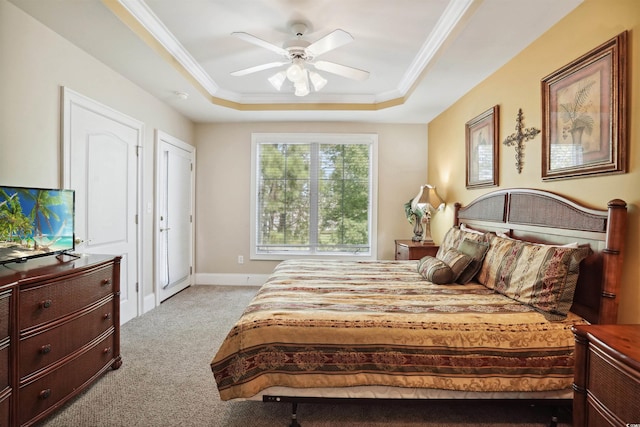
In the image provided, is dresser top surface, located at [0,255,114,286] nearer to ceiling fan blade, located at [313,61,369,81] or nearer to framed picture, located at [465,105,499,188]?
ceiling fan blade, located at [313,61,369,81]

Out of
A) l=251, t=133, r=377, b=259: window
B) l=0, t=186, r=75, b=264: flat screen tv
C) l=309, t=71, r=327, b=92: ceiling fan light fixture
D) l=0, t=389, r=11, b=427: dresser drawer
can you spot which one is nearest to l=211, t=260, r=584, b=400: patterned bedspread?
l=0, t=389, r=11, b=427: dresser drawer

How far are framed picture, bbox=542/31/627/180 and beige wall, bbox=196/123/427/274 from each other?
2557mm

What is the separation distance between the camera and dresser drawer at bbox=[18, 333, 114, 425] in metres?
1.68

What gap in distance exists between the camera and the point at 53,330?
1.83m

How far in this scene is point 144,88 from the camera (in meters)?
3.54

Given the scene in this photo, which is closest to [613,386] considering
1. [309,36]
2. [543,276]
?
[543,276]

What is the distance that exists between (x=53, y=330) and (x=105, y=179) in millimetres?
1633

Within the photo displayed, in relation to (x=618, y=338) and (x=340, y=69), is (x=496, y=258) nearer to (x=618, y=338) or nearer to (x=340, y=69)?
(x=618, y=338)

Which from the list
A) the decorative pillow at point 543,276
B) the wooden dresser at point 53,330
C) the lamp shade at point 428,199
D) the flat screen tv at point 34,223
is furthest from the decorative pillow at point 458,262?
the flat screen tv at point 34,223

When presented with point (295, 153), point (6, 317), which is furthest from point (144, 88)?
point (6, 317)

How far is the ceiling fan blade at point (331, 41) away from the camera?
2158 millimetres

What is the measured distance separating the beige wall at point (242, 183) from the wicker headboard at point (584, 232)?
7.02ft

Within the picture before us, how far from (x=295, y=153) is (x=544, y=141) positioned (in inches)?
128

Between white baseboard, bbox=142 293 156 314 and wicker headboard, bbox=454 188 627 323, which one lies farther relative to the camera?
white baseboard, bbox=142 293 156 314
